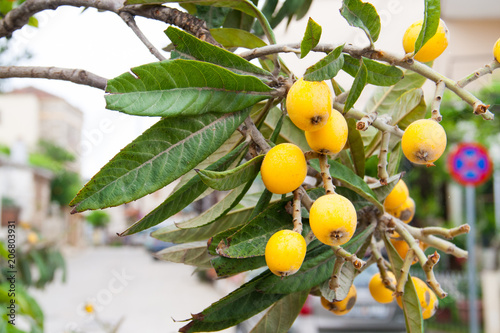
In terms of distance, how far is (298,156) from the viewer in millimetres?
545

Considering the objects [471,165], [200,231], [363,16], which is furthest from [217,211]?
[471,165]

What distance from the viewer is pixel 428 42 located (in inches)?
24.0

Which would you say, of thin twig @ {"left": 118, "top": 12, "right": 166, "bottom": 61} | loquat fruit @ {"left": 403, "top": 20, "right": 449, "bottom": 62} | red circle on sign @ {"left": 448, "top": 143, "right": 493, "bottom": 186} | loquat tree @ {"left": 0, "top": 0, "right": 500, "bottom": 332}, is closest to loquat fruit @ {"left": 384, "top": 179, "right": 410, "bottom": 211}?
loquat tree @ {"left": 0, "top": 0, "right": 500, "bottom": 332}

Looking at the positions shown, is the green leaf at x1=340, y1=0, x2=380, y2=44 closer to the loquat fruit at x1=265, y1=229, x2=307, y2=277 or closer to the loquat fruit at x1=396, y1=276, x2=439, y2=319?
the loquat fruit at x1=265, y1=229, x2=307, y2=277

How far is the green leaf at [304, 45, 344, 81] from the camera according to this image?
522 mm

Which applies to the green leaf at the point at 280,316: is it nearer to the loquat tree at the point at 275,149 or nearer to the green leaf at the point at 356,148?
the loquat tree at the point at 275,149

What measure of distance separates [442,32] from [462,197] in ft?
29.1

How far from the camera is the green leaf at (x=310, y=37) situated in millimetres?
522

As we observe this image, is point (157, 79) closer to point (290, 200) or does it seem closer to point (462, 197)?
point (290, 200)

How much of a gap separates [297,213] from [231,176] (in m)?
0.09

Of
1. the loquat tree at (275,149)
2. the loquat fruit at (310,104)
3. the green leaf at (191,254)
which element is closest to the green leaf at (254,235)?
the loquat tree at (275,149)

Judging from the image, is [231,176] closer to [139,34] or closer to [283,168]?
[283,168]

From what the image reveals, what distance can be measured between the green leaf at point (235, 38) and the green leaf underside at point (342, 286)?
14.6 inches

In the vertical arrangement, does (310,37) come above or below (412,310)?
above
